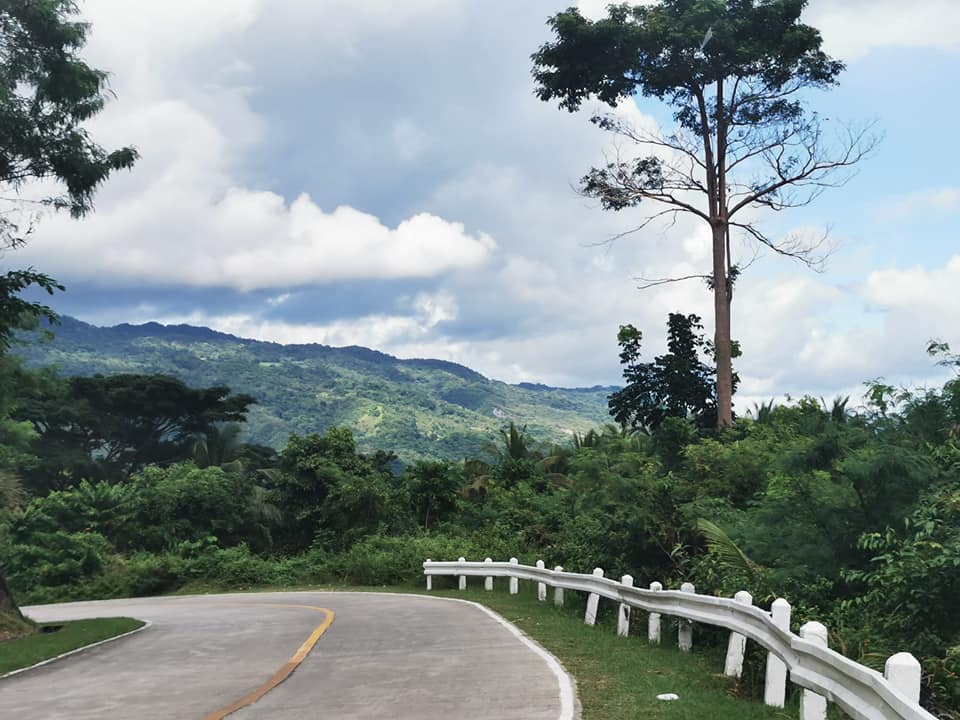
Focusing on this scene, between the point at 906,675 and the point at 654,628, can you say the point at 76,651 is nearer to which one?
the point at 654,628

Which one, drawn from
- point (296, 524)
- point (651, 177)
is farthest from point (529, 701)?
point (296, 524)

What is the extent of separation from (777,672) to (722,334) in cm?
2449

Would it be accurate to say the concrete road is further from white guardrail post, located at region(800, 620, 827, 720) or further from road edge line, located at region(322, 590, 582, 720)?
white guardrail post, located at region(800, 620, 827, 720)

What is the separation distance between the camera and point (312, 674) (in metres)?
12.2

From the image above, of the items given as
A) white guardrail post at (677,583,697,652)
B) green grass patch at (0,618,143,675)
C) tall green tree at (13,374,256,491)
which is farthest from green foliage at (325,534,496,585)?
tall green tree at (13,374,256,491)

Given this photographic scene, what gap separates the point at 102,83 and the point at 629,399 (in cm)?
2332

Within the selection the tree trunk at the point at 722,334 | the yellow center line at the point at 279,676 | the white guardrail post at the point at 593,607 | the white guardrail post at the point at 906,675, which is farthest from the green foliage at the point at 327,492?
the white guardrail post at the point at 906,675

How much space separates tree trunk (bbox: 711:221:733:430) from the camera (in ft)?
109

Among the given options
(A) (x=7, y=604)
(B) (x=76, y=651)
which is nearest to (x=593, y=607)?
(B) (x=76, y=651)

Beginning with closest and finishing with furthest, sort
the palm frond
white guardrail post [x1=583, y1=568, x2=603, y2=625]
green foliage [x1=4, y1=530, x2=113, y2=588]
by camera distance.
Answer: the palm frond
white guardrail post [x1=583, y1=568, x2=603, y2=625]
green foliage [x1=4, y1=530, x2=113, y2=588]

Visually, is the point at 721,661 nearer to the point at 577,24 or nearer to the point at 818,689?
the point at 818,689

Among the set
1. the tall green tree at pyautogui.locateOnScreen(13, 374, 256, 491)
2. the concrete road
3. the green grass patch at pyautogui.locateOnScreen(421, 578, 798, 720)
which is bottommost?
the concrete road

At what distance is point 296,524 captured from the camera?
144 ft

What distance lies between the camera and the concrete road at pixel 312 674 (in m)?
9.79
